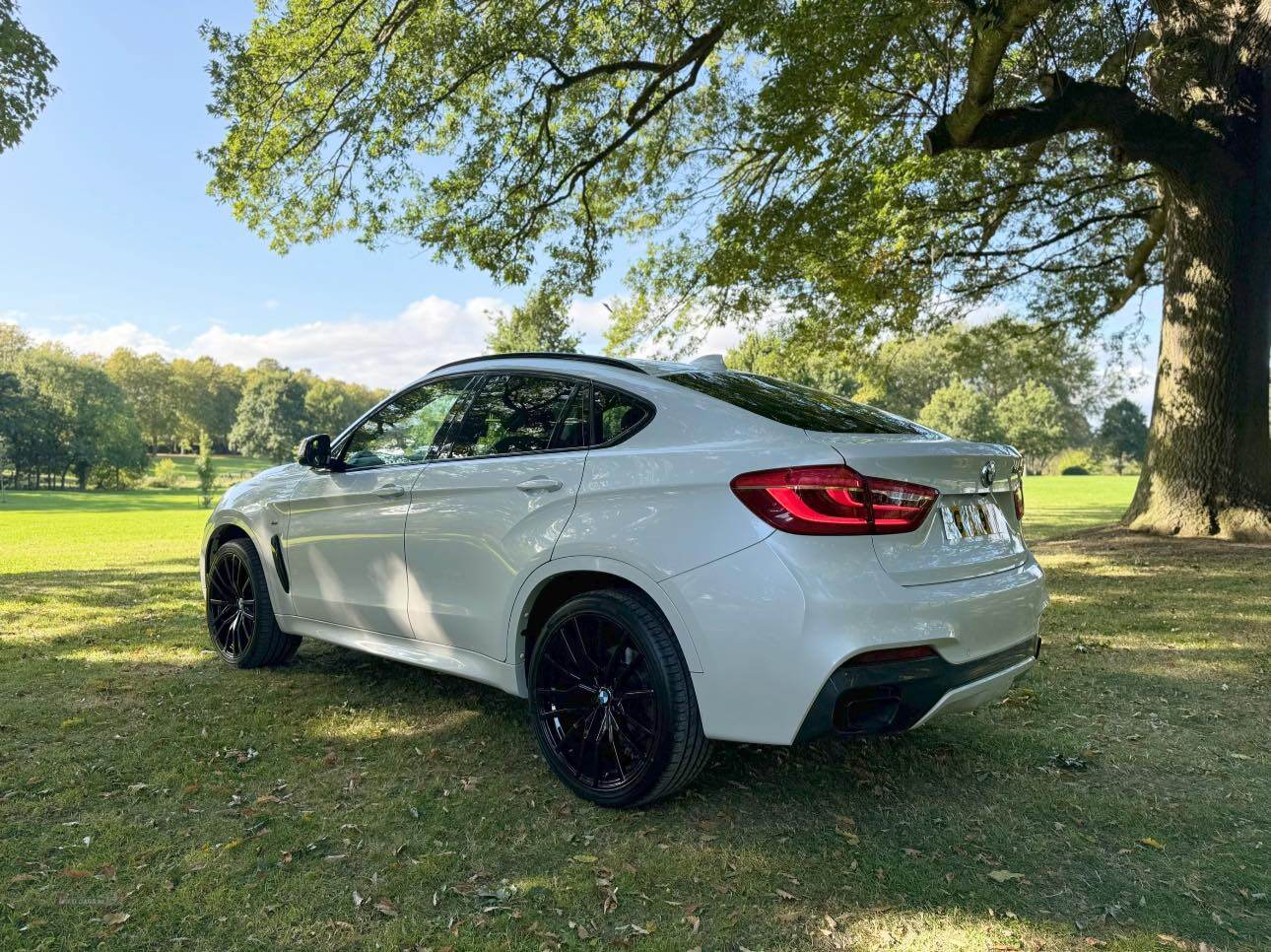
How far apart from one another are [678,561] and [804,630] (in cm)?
48

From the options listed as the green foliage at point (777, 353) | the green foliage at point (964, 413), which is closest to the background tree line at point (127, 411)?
the green foliage at point (777, 353)

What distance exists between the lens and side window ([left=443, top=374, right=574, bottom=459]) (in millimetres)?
3428

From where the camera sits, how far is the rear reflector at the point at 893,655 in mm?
2561

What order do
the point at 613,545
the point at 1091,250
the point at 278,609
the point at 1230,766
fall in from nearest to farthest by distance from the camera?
the point at 613,545
the point at 1230,766
the point at 278,609
the point at 1091,250

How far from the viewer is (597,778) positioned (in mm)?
3035

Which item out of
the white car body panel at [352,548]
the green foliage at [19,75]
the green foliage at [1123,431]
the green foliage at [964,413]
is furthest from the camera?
the green foliage at [1123,431]

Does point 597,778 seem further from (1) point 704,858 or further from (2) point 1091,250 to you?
(2) point 1091,250

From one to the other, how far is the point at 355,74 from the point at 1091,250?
1312 cm

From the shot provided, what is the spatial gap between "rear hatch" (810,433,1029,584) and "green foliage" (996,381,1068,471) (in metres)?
69.3

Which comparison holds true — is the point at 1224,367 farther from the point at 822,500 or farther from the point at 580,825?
the point at 580,825

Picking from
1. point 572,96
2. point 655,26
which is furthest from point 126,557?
point 655,26

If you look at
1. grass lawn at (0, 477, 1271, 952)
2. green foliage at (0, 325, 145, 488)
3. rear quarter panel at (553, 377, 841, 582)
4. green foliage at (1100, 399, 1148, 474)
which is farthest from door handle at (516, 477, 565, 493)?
green foliage at (1100, 399, 1148, 474)

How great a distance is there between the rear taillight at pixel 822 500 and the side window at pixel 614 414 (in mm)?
635

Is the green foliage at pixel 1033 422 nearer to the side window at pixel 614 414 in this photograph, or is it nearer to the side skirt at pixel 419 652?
the side skirt at pixel 419 652
